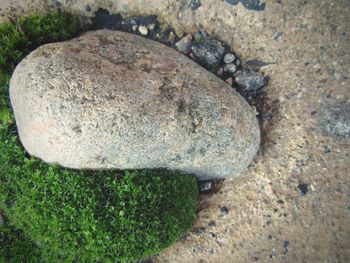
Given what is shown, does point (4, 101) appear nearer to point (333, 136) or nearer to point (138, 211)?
point (138, 211)

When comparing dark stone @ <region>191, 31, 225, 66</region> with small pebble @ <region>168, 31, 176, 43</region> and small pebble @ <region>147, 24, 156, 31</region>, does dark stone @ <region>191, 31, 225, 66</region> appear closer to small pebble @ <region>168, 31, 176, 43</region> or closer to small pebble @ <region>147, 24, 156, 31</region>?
small pebble @ <region>168, 31, 176, 43</region>

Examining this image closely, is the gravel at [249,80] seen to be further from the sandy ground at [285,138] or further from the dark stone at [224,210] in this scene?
the dark stone at [224,210]

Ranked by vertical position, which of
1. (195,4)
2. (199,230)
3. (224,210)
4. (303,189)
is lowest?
(199,230)

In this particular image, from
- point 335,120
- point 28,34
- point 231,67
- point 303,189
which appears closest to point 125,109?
point 28,34

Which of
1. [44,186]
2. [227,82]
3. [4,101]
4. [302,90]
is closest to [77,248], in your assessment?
[44,186]

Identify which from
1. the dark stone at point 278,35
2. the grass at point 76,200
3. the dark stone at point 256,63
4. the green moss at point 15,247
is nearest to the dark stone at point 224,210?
the grass at point 76,200

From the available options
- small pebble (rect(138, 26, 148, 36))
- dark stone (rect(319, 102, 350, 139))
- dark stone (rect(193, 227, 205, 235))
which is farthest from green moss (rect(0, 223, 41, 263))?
dark stone (rect(319, 102, 350, 139))

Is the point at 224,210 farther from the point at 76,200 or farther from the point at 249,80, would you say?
the point at 76,200

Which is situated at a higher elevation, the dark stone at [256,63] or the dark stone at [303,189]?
the dark stone at [256,63]
